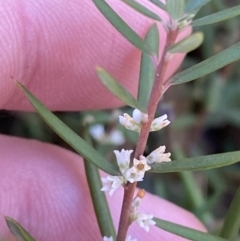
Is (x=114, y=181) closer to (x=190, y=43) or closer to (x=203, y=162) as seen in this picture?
(x=203, y=162)

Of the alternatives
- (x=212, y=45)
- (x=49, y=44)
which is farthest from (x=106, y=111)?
(x=49, y=44)

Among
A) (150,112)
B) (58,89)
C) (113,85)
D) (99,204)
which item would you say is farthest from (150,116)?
(58,89)

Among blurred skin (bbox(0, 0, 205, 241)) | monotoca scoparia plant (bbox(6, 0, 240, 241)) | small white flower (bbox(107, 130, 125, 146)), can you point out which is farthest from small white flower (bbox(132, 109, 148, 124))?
small white flower (bbox(107, 130, 125, 146))

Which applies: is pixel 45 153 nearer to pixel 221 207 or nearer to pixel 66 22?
pixel 66 22

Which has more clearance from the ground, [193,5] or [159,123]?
[193,5]

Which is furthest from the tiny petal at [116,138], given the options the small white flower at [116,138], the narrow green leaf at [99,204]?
the narrow green leaf at [99,204]

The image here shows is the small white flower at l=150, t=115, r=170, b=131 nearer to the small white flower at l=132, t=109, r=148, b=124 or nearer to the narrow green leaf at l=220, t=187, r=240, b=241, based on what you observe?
the small white flower at l=132, t=109, r=148, b=124
